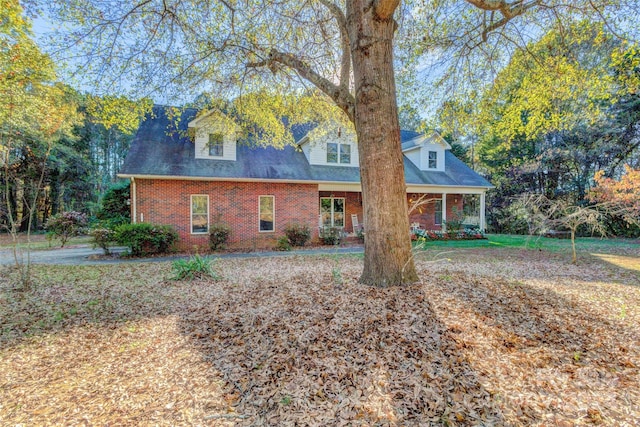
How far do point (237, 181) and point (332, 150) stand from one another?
5.13 meters

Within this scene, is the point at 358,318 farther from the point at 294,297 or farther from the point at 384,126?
the point at 384,126

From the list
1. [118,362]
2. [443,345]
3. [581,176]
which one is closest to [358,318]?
[443,345]

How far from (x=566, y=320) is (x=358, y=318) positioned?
2654mm

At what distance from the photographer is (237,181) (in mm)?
12633

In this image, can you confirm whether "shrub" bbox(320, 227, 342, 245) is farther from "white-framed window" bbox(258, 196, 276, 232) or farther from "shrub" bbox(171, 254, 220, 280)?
"shrub" bbox(171, 254, 220, 280)

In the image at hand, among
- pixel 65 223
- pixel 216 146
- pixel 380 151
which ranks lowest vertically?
pixel 65 223

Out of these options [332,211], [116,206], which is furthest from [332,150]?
[116,206]

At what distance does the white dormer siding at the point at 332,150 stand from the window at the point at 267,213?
2.97m

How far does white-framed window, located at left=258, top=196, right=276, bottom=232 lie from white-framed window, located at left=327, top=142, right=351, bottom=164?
3.76 metres

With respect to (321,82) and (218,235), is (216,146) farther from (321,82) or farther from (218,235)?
(321,82)

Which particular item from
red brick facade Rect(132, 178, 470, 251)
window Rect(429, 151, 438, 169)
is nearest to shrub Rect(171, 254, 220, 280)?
red brick facade Rect(132, 178, 470, 251)

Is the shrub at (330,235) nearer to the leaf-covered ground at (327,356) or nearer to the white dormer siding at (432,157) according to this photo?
the white dormer siding at (432,157)

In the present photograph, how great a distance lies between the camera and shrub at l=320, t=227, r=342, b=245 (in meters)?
14.0

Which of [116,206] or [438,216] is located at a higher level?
[116,206]
